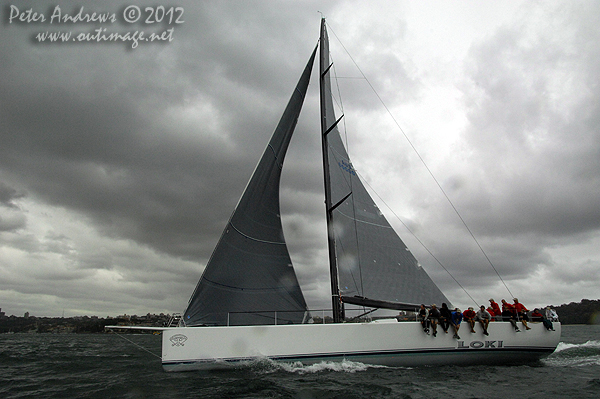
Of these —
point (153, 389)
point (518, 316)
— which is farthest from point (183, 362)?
point (518, 316)

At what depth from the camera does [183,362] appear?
8.84 m

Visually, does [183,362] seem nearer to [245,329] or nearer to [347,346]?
[245,329]

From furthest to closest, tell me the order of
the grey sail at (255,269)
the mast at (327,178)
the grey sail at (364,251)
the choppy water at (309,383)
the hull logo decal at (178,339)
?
the grey sail at (364,251)
the mast at (327,178)
the grey sail at (255,269)
the hull logo decal at (178,339)
the choppy water at (309,383)

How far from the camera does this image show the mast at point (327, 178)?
1123cm

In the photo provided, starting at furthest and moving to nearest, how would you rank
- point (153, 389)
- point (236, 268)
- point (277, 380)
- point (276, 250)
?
point (276, 250) → point (236, 268) → point (277, 380) → point (153, 389)

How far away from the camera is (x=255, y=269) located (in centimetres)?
1084

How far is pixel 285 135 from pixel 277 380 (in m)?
7.31

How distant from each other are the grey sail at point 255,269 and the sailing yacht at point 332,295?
0.09ft

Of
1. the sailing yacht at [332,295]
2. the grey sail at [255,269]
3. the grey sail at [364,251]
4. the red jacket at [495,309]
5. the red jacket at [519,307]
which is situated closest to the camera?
the sailing yacht at [332,295]

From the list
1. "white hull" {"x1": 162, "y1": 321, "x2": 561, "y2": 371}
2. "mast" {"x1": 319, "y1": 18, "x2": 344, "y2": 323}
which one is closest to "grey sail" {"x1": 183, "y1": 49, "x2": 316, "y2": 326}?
"white hull" {"x1": 162, "y1": 321, "x2": 561, "y2": 371}

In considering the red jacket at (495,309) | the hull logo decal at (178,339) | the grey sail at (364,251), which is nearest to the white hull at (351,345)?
the hull logo decal at (178,339)

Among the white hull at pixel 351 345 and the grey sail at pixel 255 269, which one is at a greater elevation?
the grey sail at pixel 255 269

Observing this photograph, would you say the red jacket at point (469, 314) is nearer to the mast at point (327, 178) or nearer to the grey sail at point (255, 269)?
the mast at point (327, 178)

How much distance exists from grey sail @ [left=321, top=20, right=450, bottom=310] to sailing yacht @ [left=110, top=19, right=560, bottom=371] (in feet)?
0.11
